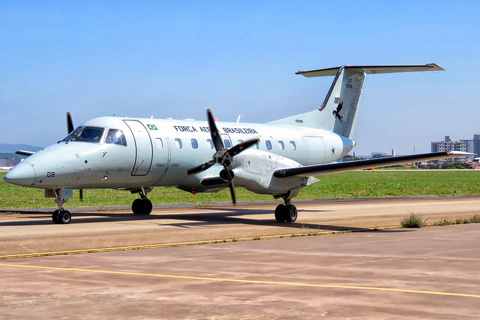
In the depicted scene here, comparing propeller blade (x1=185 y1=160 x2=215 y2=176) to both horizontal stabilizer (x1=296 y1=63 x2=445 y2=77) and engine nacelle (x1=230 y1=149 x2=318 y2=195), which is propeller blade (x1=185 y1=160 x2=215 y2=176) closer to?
engine nacelle (x1=230 y1=149 x2=318 y2=195)

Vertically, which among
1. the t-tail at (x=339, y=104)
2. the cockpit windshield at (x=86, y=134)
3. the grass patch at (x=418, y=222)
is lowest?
the grass patch at (x=418, y=222)

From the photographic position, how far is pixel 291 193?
74.2ft

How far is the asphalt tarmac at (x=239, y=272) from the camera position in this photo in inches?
302

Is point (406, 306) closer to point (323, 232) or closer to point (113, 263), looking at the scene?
point (113, 263)

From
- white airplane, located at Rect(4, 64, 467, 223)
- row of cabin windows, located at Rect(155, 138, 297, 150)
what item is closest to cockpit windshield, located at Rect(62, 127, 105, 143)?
white airplane, located at Rect(4, 64, 467, 223)

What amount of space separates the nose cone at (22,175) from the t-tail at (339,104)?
13.2m

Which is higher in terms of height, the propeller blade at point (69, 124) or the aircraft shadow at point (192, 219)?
the propeller blade at point (69, 124)

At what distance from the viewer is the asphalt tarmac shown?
302 inches

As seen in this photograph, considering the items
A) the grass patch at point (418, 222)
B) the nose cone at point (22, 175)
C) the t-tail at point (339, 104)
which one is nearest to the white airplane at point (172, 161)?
the nose cone at point (22, 175)

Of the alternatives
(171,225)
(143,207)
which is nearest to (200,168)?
(171,225)

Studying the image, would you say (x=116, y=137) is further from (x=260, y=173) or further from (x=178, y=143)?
(x=260, y=173)

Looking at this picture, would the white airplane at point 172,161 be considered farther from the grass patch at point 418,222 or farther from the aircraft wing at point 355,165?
the grass patch at point 418,222

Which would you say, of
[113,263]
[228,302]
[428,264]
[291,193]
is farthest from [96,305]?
[291,193]

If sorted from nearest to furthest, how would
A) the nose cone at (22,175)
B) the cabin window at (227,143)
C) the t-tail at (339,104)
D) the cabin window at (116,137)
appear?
the nose cone at (22,175) → the cabin window at (116,137) → the cabin window at (227,143) → the t-tail at (339,104)
